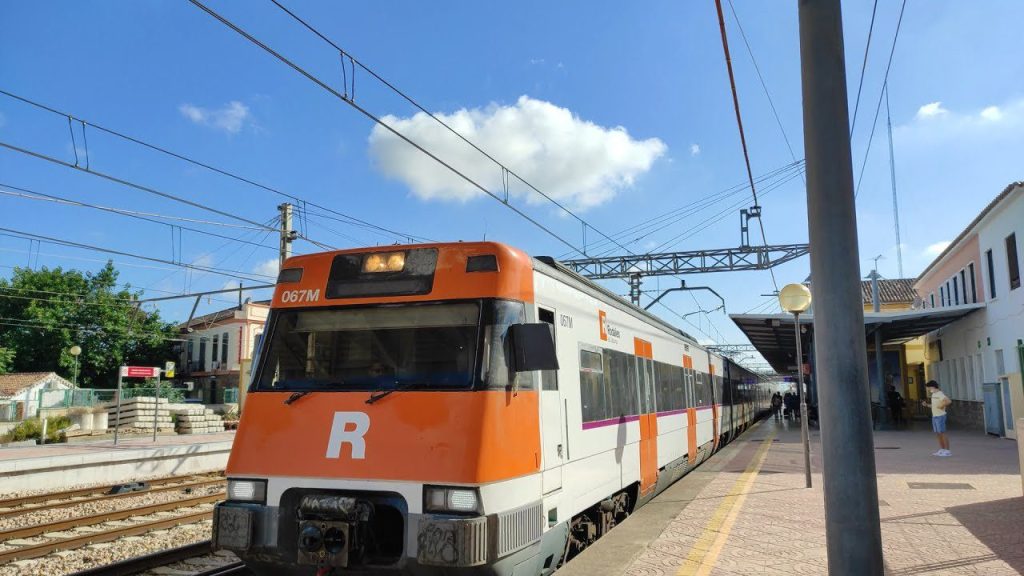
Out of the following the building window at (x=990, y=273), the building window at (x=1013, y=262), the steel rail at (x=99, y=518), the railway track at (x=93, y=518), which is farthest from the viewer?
the building window at (x=990, y=273)

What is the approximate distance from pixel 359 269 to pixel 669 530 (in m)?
4.32

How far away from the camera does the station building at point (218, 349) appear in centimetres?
5078

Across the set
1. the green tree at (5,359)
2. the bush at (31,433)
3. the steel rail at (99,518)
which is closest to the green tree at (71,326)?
the green tree at (5,359)

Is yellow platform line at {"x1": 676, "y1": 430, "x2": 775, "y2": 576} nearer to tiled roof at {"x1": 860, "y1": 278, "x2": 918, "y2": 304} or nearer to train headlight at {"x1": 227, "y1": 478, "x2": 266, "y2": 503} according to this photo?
train headlight at {"x1": 227, "y1": 478, "x2": 266, "y2": 503}

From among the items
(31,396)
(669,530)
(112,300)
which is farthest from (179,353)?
(669,530)

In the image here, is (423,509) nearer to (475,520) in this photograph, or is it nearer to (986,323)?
(475,520)

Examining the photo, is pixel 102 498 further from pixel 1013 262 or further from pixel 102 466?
pixel 1013 262

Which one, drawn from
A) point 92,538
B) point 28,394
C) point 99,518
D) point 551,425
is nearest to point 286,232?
point 99,518

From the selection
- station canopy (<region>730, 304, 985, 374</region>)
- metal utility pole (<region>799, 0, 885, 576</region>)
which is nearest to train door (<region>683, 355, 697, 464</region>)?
station canopy (<region>730, 304, 985, 374</region>)

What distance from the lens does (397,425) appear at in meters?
4.86

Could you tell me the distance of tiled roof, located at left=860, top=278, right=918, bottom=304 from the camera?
54969 millimetres

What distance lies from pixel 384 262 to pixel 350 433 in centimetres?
133

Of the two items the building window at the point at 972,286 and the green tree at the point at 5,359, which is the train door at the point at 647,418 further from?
the green tree at the point at 5,359

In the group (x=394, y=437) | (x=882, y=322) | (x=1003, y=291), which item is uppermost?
(x=1003, y=291)
